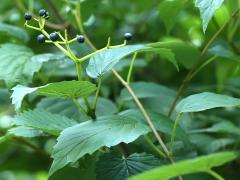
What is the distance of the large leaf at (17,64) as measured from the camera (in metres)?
0.85

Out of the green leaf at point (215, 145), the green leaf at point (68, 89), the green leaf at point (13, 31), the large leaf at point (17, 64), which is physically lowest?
the green leaf at point (215, 145)

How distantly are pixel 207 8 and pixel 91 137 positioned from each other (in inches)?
10.1

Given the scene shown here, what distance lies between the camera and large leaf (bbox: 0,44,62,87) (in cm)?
85

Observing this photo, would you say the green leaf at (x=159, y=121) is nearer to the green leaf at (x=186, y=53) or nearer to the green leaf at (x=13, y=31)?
the green leaf at (x=186, y=53)

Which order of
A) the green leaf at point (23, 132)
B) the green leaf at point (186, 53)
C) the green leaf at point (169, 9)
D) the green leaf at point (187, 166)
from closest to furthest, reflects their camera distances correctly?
the green leaf at point (187, 166), the green leaf at point (23, 132), the green leaf at point (169, 9), the green leaf at point (186, 53)

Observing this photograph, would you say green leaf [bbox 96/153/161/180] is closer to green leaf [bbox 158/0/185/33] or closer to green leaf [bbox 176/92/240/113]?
green leaf [bbox 176/92/240/113]

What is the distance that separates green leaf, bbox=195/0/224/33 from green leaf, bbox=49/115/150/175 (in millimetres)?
178

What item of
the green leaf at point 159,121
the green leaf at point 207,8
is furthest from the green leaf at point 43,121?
the green leaf at point 207,8

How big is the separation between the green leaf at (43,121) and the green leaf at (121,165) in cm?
8

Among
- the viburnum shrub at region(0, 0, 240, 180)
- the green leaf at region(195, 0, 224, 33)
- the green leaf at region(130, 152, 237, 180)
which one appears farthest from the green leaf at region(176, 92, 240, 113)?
the green leaf at region(130, 152, 237, 180)

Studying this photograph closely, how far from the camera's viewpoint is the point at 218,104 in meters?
0.70

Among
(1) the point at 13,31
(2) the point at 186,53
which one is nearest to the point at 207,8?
(2) the point at 186,53

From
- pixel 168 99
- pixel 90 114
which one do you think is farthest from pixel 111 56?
pixel 168 99

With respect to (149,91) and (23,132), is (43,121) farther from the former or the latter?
(149,91)
